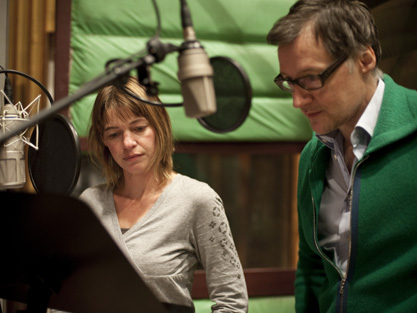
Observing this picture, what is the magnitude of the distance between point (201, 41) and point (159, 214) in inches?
38.5

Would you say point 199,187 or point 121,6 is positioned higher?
point 121,6

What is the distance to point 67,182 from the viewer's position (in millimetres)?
1374

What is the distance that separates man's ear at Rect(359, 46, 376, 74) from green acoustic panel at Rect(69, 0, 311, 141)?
0.92 metres

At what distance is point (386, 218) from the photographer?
116 centimetres

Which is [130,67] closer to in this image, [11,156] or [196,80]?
[196,80]

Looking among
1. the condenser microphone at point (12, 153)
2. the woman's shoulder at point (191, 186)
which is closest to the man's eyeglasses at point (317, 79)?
the woman's shoulder at point (191, 186)

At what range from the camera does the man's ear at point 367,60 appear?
116 centimetres

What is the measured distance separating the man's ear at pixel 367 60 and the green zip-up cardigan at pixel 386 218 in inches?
3.4

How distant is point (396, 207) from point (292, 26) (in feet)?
1.70

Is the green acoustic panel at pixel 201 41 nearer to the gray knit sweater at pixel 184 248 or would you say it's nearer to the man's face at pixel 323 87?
the gray knit sweater at pixel 184 248

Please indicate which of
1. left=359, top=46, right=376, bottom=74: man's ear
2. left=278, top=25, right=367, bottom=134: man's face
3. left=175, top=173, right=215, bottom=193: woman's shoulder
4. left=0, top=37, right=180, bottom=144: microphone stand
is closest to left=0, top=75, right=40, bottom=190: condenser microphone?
left=175, top=173, right=215, bottom=193: woman's shoulder

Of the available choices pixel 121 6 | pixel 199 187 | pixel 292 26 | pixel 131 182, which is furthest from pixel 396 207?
pixel 121 6

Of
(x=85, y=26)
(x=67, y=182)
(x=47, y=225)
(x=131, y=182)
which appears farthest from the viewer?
(x=85, y=26)

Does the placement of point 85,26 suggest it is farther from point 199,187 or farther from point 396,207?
point 396,207
